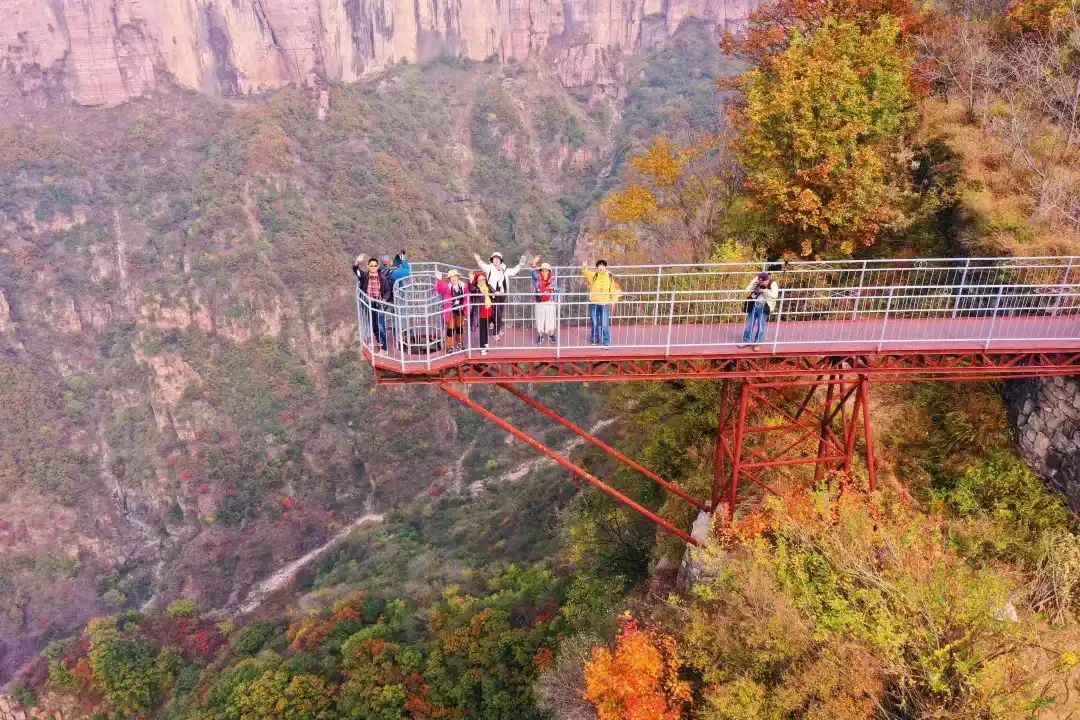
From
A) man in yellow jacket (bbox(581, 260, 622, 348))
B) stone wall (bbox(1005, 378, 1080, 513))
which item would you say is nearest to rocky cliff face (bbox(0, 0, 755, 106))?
man in yellow jacket (bbox(581, 260, 622, 348))

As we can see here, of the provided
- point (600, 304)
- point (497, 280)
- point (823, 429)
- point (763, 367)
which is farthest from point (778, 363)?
point (497, 280)

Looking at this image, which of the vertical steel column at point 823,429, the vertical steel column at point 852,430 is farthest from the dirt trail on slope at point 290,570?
the vertical steel column at point 852,430

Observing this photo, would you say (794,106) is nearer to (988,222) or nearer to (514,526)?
(988,222)

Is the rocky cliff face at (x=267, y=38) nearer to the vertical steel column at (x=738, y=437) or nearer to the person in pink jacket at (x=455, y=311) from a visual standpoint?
the person in pink jacket at (x=455, y=311)

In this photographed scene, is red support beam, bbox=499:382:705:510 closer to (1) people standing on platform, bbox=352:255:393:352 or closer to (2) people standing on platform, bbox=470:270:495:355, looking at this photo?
(2) people standing on platform, bbox=470:270:495:355

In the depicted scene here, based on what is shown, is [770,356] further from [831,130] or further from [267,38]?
[267,38]
